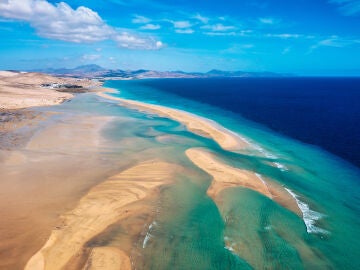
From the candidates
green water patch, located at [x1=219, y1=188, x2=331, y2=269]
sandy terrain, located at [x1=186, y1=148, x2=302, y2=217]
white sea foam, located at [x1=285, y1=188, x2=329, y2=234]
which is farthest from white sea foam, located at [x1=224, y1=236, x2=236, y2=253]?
white sea foam, located at [x1=285, y1=188, x2=329, y2=234]

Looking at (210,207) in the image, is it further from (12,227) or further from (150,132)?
(150,132)

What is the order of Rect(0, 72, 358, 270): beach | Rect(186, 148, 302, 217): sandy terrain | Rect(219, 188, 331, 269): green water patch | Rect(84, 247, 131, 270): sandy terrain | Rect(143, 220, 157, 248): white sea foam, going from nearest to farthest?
Rect(84, 247, 131, 270): sandy terrain → Rect(0, 72, 358, 270): beach → Rect(219, 188, 331, 269): green water patch → Rect(143, 220, 157, 248): white sea foam → Rect(186, 148, 302, 217): sandy terrain

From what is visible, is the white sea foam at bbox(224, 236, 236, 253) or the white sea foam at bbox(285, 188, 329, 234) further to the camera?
the white sea foam at bbox(285, 188, 329, 234)

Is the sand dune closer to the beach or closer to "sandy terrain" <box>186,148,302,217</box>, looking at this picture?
the beach

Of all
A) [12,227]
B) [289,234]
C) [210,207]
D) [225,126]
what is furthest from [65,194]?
[225,126]

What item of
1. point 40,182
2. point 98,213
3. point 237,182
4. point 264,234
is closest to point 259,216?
point 264,234
